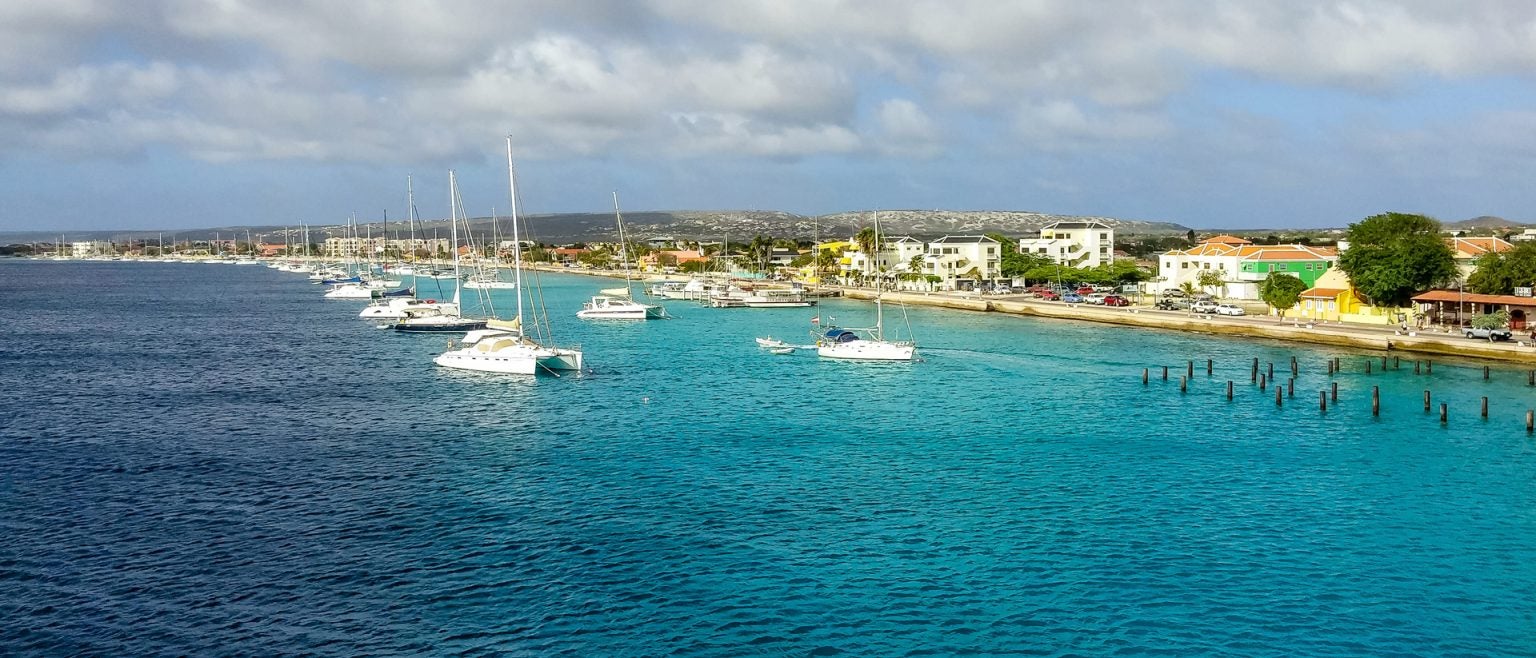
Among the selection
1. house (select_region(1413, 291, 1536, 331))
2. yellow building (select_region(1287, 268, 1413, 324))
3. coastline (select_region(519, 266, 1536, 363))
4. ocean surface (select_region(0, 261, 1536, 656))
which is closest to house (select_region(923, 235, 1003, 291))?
coastline (select_region(519, 266, 1536, 363))

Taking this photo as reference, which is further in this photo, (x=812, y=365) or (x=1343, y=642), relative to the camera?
(x=812, y=365)

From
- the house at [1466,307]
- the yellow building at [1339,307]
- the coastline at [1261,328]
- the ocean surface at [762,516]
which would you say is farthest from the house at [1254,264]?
the ocean surface at [762,516]

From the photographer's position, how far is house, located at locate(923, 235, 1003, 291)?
12950 cm

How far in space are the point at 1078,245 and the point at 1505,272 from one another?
63.6 meters

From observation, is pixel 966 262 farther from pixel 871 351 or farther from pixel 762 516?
pixel 762 516

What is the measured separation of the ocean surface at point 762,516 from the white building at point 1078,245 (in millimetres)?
76212

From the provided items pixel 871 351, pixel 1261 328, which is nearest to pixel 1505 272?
pixel 1261 328

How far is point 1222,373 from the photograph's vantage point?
191 ft

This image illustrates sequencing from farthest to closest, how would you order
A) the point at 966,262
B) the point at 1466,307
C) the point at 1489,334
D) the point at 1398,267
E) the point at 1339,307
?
the point at 966,262
the point at 1339,307
the point at 1398,267
the point at 1466,307
the point at 1489,334

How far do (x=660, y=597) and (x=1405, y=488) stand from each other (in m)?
23.2

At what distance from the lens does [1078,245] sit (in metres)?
133

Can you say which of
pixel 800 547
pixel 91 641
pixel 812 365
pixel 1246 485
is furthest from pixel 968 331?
pixel 91 641

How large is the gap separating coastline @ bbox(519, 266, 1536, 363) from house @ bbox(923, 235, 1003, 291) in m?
14.8

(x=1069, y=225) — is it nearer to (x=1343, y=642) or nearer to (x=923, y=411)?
(x=923, y=411)
